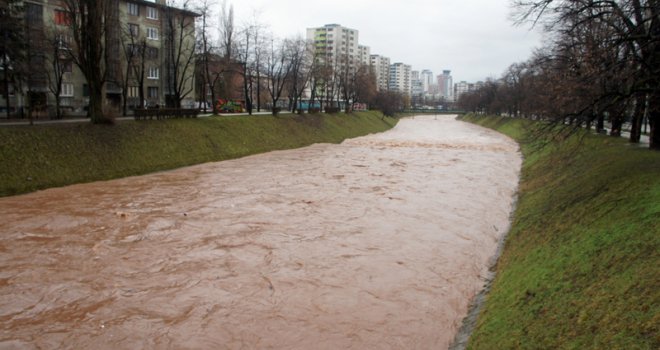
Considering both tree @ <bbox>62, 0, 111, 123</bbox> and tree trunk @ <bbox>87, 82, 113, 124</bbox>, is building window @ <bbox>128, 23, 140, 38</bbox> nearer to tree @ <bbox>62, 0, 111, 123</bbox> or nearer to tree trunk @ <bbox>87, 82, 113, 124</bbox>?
tree @ <bbox>62, 0, 111, 123</bbox>

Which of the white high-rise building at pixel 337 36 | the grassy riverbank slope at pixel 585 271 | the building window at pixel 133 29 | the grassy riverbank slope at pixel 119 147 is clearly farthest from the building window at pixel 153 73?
the white high-rise building at pixel 337 36

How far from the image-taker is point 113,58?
52.7 metres

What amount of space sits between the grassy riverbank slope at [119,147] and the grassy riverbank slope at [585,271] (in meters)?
21.9

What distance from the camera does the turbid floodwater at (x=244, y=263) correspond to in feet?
32.9

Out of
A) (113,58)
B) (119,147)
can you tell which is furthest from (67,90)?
(119,147)

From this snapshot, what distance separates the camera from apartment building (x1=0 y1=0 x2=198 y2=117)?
39.8 metres

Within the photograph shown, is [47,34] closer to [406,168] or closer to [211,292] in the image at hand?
[406,168]

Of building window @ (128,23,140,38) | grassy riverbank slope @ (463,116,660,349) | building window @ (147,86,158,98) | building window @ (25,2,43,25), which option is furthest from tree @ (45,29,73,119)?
grassy riverbank slope @ (463,116,660,349)

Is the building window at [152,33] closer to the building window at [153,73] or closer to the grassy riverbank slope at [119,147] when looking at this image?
the building window at [153,73]

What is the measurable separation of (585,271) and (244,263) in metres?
8.66

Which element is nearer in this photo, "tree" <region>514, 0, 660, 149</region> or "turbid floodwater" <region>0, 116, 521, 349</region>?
"turbid floodwater" <region>0, 116, 521, 349</region>

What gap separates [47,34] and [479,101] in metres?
95.7

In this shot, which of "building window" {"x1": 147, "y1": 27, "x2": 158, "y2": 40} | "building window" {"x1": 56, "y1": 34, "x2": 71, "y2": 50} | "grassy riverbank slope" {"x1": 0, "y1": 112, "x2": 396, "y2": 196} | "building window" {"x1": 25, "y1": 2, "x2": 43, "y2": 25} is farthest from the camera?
"building window" {"x1": 147, "y1": 27, "x2": 158, "y2": 40}

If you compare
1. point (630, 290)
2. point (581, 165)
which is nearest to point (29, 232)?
point (630, 290)
